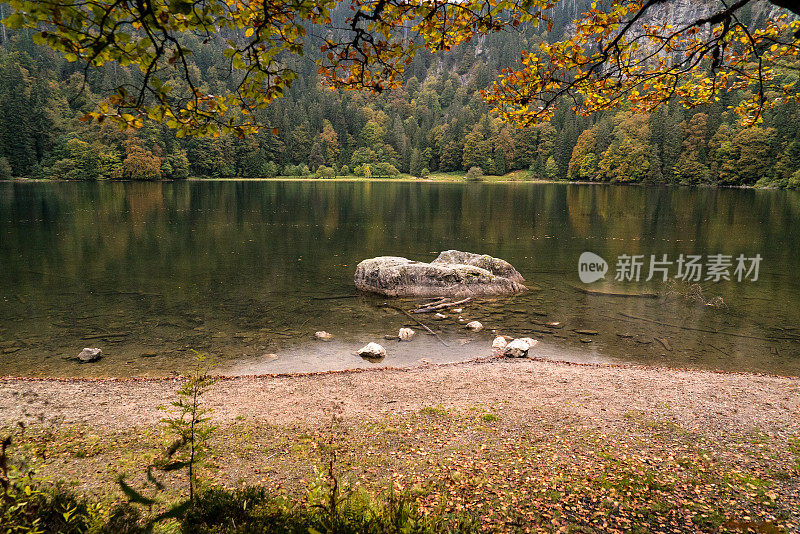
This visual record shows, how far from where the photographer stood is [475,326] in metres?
18.0

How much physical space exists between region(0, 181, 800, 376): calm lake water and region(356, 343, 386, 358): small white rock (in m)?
0.43

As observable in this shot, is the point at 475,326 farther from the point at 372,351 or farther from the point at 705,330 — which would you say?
the point at 705,330

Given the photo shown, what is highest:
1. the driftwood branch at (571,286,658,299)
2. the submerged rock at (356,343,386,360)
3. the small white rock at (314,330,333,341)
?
the driftwood branch at (571,286,658,299)

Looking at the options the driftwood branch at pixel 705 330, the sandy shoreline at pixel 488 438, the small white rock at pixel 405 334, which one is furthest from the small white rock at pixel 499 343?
the driftwood branch at pixel 705 330

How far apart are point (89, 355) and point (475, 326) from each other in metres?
13.6

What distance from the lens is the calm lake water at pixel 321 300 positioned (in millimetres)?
15258

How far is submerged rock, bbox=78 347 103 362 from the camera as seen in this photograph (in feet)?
46.1

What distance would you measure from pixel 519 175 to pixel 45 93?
168168 millimetres

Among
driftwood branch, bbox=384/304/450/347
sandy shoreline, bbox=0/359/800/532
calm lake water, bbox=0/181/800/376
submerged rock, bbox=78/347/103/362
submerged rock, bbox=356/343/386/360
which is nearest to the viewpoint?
sandy shoreline, bbox=0/359/800/532

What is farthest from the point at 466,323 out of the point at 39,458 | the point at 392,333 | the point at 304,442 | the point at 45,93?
the point at 45,93

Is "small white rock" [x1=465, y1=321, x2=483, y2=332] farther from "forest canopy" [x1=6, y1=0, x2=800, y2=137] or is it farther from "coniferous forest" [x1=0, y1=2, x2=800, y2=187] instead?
"coniferous forest" [x1=0, y1=2, x2=800, y2=187]

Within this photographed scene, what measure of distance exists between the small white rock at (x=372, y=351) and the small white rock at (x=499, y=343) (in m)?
4.03

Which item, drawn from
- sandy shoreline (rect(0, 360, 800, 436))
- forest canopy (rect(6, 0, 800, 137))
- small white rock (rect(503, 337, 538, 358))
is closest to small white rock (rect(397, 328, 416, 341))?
sandy shoreline (rect(0, 360, 800, 436))

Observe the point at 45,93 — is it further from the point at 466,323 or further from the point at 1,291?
the point at 466,323
